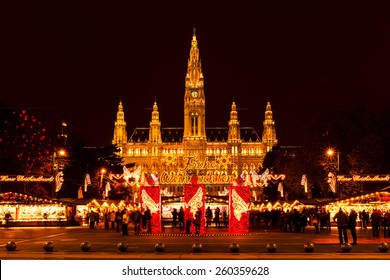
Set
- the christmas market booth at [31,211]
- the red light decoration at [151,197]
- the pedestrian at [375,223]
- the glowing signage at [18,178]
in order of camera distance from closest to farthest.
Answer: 1. the pedestrian at [375,223]
2. the red light decoration at [151,197]
3. the christmas market booth at [31,211]
4. the glowing signage at [18,178]

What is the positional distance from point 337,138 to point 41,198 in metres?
27.7

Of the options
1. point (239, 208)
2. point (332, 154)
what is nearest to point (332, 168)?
point (332, 154)

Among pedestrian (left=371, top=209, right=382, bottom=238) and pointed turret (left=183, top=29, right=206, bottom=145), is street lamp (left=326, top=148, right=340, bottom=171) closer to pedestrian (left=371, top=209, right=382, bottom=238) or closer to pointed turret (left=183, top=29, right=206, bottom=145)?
pedestrian (left=371, top=209, right=382, bottom=238)

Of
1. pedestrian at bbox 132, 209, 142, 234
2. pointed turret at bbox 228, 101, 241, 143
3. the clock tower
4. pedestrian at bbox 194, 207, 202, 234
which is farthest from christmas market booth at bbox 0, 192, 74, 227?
pointed turret at bbox 228, 101, 241, 143

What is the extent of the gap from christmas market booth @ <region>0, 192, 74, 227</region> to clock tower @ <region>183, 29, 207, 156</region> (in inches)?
5124

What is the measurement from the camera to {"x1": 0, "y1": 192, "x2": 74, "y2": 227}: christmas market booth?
1884 inches

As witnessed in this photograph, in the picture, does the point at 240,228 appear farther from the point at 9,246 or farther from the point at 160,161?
the point at 160,161

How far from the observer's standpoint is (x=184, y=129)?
604 ft

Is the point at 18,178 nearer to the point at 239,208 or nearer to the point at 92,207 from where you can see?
the point at 92,207

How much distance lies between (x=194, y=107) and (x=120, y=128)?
69.2 ft

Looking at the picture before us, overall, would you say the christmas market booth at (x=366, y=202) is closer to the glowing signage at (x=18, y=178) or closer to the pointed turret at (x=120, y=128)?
the glowing signage at (x=18, y=178)

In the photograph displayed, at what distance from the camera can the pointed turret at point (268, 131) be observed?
187 meters

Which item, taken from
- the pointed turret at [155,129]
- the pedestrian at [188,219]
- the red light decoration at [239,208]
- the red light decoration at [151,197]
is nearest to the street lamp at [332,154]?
the red light decoration at [239,208]

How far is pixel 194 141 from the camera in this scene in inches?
7131
